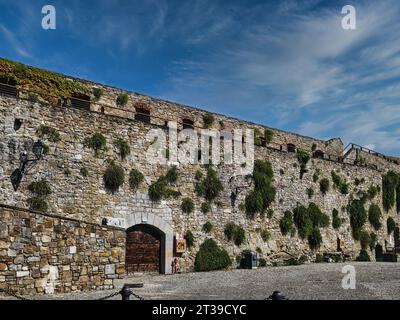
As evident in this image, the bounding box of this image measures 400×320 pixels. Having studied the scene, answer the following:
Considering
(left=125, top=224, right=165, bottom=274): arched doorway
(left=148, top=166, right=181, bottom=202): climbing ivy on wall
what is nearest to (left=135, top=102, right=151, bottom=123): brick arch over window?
(left=148, top=166, right=181, bottom=202): climbing ivy on wall

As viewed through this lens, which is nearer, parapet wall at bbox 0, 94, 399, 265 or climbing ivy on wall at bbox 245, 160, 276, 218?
parapet wall at bbox 0, 94, 399, 265

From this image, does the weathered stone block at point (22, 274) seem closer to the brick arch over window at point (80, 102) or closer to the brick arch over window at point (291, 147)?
the brick arch over window at point (80, 102)

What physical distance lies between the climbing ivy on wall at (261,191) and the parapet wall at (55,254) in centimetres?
927

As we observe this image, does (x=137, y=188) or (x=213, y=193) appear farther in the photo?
(x=213, y=193)

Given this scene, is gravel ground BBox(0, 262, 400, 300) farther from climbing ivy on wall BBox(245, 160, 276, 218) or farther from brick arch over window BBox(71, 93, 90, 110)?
brick arch over window BBox(71, 93, 90, 110)

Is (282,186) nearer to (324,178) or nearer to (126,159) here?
(324,178)

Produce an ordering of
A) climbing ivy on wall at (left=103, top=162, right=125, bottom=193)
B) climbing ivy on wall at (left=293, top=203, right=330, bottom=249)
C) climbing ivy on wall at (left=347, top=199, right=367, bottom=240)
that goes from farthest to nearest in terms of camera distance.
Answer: climbing ivy on wall at (left=347, top=199, right=367, bottom=240) < climbing ivy on wall at (left=293, top=203, right=330, bottom=249) < climbing ivy on wall at (left=103, top=162, right=125, bottom=193)

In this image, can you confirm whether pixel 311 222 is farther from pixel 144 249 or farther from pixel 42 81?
pixel 42 81

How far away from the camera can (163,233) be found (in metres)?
17.9

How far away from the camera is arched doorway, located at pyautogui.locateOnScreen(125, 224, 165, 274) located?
56.4ft

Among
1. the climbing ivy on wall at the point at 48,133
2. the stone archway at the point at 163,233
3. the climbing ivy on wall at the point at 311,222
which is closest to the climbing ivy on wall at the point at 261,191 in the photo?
the climbing ivy on wall at the point at 311,222
